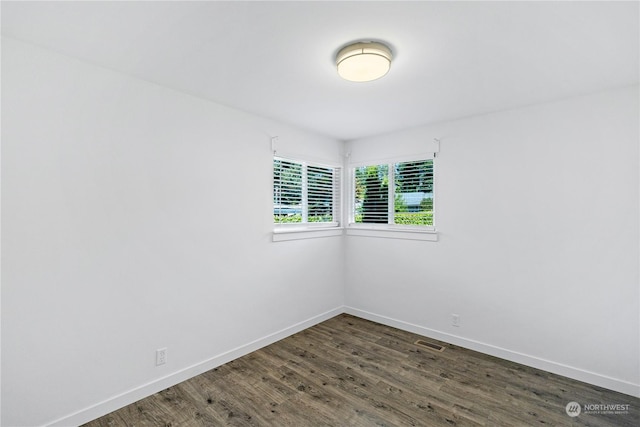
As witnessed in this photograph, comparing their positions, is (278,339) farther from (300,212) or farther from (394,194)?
(394,194)

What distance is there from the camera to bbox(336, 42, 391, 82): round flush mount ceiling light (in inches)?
74.4

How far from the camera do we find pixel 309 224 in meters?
4.01

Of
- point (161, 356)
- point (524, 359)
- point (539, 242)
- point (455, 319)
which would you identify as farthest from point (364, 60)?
point (524, 359)

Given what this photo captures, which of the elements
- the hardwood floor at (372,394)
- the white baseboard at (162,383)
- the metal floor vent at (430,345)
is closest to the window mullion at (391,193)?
the metal floor vent at (430,345)

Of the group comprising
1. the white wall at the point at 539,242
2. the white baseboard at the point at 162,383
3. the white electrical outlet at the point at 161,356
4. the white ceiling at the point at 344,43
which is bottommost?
the white baseboard at the point at 162,383

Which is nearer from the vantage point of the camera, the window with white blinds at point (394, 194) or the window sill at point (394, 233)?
the window sill at point (394, 233)

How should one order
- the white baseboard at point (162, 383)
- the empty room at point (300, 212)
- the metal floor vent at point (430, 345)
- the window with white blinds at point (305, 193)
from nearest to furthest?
the empty room at point (300, 212) → the white baseboard at point (162, 383) → the metal floor vent at point (430, 345) → the window with white blinds at point (305, 193)

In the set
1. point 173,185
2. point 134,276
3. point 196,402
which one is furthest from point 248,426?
point 173,185

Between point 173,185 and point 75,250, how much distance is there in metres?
0.83

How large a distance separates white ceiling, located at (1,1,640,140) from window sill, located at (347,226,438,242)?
1512 mm

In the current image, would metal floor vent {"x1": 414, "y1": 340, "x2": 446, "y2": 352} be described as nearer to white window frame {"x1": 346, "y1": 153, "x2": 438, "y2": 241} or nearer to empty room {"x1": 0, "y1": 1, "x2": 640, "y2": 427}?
empty room {"x1": 0, "y1": 1, "x2": 640, "y2": 427}

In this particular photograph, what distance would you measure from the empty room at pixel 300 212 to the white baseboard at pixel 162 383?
0.02 metres

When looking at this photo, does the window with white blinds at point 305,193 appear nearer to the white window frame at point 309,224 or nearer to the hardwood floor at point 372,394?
the white window frame at point 309,224

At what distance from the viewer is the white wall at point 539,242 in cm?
251
